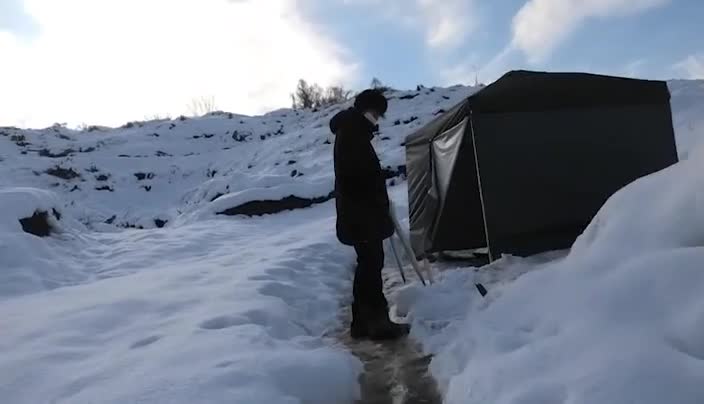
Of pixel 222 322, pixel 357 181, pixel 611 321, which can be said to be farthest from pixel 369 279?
pixel 611 321

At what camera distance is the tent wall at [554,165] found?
A: 5.34 metres

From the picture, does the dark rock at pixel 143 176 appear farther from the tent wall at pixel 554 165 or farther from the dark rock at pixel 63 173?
the tent wall at pixel 554 165

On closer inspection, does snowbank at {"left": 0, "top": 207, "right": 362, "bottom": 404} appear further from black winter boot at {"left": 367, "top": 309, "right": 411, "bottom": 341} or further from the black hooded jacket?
the black hooded jacket

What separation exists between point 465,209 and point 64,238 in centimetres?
581

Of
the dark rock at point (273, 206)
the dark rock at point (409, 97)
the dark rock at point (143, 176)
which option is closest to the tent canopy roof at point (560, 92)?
the dark rock at point (273, 206)

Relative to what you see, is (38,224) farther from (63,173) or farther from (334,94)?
(334,94)

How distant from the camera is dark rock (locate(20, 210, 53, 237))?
7461 mm

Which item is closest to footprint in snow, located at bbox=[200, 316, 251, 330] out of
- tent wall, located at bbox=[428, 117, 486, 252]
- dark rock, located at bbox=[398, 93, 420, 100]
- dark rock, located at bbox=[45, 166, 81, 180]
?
tent wall, located at bbox=[428, 117, 486, 252]

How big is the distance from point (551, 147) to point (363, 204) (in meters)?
2.47

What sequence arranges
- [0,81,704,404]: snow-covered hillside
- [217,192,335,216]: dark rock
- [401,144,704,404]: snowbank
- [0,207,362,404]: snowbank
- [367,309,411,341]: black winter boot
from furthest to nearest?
[217,192,335,216]: dark rock < [367,309,411,341]: black winter boot < [0,207,362,404]: snowbank < [0,81,704,404]: snow-covered hillside < [401,144,704,404]: snowbank

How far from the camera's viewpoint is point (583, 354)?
222cm

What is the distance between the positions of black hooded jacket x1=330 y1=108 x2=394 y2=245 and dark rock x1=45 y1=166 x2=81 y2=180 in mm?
19779

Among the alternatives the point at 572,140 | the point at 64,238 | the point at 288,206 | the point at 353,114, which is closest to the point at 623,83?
the point at 572,140

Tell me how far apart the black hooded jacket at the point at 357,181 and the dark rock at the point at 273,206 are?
30.4 feet
